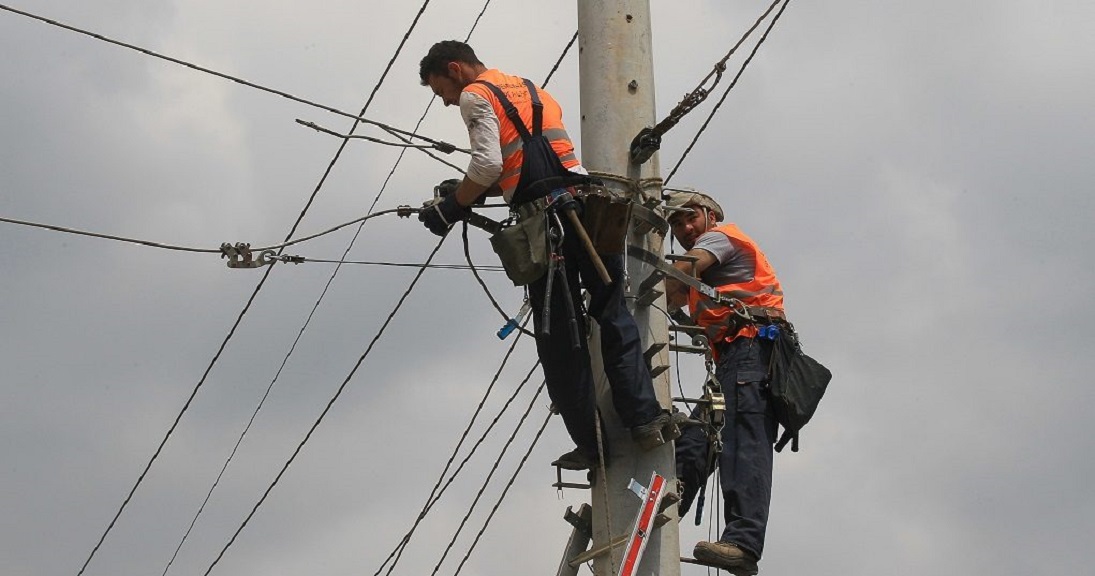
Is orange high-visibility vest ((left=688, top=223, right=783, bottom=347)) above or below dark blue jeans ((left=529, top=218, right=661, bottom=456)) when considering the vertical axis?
above

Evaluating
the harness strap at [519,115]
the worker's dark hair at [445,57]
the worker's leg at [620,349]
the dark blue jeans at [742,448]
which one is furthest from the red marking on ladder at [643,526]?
the worker's dark hair at [445,57]

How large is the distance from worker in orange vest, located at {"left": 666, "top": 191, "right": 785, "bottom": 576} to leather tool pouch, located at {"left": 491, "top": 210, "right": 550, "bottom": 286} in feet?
3.26

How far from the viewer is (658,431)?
6062 millimetres

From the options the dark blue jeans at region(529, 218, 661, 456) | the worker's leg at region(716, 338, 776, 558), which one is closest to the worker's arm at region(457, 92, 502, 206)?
the dark blue jeans at region(529, 218, 661, 456)

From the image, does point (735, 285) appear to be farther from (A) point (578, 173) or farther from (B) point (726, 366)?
(A) point (578, 173)

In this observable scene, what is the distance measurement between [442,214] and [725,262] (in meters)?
1.59

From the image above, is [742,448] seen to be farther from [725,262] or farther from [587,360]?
[587,360]

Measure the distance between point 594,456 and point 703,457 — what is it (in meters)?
0.90

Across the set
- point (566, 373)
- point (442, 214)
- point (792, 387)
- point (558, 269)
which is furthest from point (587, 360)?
point (792, 387)

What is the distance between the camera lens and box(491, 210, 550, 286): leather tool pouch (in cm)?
605

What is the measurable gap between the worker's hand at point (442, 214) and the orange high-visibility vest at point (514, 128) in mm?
206

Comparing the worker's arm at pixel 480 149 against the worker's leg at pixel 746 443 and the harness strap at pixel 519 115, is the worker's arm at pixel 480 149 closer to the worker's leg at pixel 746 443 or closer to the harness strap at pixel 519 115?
the harness strap at pixel 519 115

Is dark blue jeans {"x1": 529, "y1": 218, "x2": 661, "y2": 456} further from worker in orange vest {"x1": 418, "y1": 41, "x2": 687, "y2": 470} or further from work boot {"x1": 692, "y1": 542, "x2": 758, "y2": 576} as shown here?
work boot {"x1": 692, "y1": 542, "x2": 758, "y2": 576}

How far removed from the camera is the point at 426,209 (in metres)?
6.42
